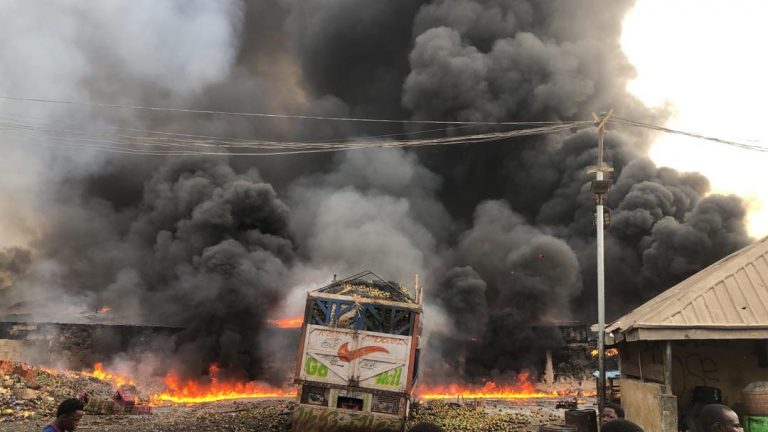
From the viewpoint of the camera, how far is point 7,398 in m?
13.7

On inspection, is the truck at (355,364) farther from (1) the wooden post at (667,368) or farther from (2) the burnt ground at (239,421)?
(1) the wooden post at (667,368)

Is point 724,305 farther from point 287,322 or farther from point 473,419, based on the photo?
point 287,322

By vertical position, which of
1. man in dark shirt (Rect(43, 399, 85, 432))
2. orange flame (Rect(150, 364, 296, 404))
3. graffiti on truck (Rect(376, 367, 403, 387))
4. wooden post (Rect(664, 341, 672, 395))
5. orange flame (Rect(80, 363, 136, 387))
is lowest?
orange flame (Rect(150, 364, 296, 404))

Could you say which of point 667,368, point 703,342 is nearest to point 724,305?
point 667,368

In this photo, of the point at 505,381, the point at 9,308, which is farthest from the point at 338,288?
the point at 9,308

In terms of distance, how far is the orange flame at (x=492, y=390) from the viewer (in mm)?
27438

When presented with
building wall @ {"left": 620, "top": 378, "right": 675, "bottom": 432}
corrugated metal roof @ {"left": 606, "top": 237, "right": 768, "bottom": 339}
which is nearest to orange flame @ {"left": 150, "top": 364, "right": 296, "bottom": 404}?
building wall @ {"left": 620, "top": 378, "right": 675, "bottom": 432}

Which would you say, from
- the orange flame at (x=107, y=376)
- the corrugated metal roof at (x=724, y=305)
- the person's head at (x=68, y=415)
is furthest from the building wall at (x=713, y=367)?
the orange flame at (x=107, y=376)

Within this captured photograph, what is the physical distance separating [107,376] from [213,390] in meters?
4.75

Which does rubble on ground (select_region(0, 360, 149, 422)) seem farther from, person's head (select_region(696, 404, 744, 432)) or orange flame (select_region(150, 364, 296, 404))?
person's head (select_region(696, 404, 744, 432))

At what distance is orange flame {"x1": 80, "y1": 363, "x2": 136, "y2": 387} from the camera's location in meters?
21.0

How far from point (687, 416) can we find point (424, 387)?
2169cm

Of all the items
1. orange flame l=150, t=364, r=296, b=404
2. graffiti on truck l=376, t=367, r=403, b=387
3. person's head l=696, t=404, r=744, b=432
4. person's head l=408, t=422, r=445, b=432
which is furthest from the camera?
orange flame l=150, t=364, r=296, b=404

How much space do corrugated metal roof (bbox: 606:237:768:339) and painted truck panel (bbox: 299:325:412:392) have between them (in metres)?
4.80
